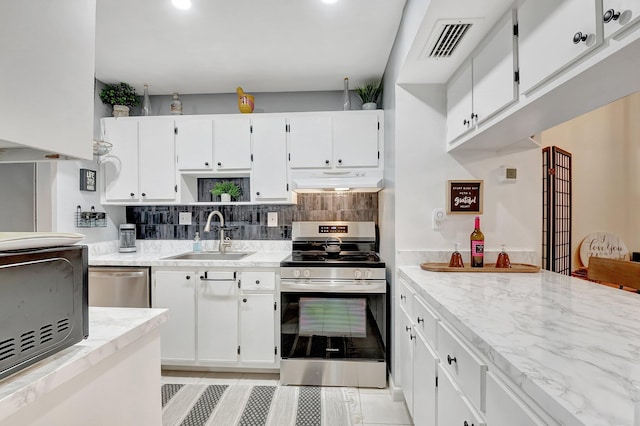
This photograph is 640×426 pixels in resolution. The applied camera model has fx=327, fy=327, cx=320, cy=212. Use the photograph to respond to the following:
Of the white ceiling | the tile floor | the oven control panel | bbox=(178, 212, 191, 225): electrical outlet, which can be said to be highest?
the white ceiling

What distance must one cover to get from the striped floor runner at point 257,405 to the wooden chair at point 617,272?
64.5 inches

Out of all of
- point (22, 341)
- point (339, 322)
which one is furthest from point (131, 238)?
point (22, 341)

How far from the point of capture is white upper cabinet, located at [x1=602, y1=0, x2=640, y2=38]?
814 millimetres

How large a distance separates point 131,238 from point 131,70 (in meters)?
1.51

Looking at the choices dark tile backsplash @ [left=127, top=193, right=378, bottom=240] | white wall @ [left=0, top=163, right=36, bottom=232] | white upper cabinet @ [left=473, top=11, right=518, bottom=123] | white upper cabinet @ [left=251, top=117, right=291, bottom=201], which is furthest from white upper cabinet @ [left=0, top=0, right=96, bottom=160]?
dark tile backsplash @ [left=127, top=193, right=378, bottom=240]

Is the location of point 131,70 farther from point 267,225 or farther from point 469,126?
point 469,126

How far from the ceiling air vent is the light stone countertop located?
178 centimetres

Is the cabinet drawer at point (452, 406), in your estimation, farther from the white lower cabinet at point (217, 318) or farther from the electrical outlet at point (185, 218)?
the electrical outlet at point (185, 218)

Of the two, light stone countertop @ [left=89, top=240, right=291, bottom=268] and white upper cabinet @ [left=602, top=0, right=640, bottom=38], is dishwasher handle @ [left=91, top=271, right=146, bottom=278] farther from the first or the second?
white upper cabinet @ [left=602, top=0, right=640, bottom=38]

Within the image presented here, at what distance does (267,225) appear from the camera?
325cm

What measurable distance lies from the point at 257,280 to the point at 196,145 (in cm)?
136

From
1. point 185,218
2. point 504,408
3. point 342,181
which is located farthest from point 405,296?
point 185,218

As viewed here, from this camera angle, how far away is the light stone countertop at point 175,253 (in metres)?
2.60

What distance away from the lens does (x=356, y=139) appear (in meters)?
2.88
